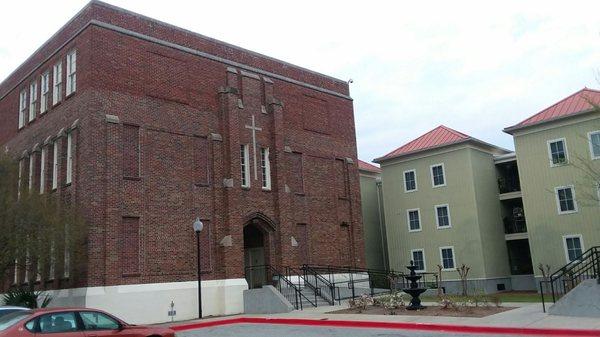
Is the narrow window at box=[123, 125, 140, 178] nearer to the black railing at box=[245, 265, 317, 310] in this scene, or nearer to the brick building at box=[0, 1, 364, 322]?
the brick building at box=[0, 1, 364, 322]

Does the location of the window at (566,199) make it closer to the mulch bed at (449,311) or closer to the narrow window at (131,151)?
the mulch bed at (449,311)

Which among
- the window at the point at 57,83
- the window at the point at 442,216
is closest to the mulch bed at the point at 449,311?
the window at the point at 442,216

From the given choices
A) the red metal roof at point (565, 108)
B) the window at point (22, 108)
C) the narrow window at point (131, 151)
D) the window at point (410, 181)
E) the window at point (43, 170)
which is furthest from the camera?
the window at point (410, 181)

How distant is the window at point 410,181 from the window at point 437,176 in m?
1.29

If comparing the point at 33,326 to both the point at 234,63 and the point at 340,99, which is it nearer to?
the point at 234,63

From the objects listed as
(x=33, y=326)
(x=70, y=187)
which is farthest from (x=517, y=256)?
(x=33, y=326)

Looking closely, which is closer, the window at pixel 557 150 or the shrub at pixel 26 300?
the shrub at pixel 26 300

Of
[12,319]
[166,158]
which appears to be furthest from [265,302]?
[12,319]

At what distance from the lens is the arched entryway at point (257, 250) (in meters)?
28.8

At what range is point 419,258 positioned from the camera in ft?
123

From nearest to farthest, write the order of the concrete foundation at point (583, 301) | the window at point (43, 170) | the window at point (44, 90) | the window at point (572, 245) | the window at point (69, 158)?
the concrete foundation at point (583, 301), the window at point (69, 158), the window at point (43, 170), the window at point (44, 90), the window at point (572, 245)

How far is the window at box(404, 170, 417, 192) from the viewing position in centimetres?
3819

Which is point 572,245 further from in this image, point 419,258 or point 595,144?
point 419,258

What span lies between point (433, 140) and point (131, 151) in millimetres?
20618
